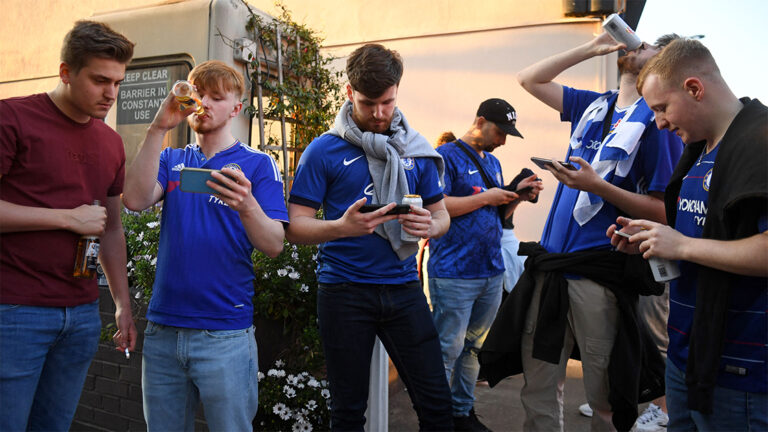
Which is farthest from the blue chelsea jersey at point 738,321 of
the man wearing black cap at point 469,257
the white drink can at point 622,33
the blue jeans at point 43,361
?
the blue jeans at point 43,361

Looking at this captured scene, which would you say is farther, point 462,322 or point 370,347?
point 462,322

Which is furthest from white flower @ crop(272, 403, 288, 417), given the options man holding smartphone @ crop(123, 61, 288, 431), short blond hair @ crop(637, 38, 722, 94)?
short blond hair @ crop(637, 38, 722, 94)

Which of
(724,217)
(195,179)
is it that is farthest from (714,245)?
(195,179)

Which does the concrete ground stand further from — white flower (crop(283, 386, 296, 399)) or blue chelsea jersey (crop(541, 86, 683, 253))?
blue chelsea jersey (crop(541, 86, 683, 253))

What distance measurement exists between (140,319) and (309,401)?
1259mm

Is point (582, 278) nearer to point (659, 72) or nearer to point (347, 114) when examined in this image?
point (659, 72)

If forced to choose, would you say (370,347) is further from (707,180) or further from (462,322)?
(707,180)

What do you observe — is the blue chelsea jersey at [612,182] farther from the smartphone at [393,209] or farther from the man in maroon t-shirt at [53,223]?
the man in maroon t-shirt at [53,223]

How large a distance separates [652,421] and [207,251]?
3.41 meters

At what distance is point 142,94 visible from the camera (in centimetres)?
573

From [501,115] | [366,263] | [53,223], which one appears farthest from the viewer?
[501,115]

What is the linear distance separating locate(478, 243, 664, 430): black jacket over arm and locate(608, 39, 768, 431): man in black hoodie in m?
0.35

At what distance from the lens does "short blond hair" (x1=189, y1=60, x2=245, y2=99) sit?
218 centimetres

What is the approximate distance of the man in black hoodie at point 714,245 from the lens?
1.61 m
